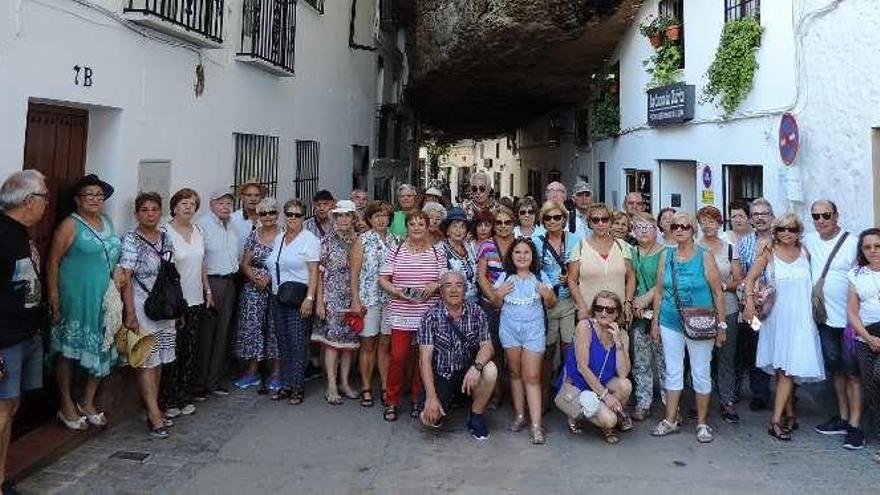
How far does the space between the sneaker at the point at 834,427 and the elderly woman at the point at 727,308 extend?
61 centimetres

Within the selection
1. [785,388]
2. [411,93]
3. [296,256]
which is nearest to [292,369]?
[296,256]

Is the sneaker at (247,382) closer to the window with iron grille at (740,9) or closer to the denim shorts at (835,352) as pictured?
the denim shorts at (835,352)

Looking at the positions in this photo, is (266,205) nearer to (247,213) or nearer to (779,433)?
(247,213)

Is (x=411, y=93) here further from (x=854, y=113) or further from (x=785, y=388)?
(x=785, y=388)

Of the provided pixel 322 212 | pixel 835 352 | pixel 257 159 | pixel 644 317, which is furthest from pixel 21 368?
pixel 835 352

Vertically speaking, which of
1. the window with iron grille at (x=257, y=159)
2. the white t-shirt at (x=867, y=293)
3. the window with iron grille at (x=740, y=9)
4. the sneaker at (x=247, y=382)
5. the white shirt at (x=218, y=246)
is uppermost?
the window with iron grille at (x=740, y=9)

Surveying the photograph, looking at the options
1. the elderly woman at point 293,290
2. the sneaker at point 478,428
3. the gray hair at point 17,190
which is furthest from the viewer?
the elderly woman at point 293,290

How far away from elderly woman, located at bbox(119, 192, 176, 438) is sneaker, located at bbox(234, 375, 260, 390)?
47.1 inches

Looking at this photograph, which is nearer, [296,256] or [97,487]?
[97,487]

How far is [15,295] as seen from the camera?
3.68 metres

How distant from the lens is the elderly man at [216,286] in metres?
5.78

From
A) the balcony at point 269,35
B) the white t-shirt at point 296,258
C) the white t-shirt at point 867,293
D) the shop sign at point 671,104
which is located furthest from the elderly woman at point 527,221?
the shop sign at point 671,104

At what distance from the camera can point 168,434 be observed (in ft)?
16.5

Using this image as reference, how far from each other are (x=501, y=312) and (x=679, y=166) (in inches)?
259
